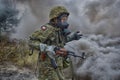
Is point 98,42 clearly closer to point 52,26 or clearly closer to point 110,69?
point 110,69

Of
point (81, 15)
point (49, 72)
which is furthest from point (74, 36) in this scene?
point (81, 15)

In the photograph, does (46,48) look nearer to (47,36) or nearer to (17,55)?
(47,36)

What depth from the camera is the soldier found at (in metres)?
5.00

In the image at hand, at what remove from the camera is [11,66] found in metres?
13.1

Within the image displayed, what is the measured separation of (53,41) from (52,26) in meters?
0.22

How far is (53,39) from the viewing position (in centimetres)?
509

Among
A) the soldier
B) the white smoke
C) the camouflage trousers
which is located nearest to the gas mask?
the soldier

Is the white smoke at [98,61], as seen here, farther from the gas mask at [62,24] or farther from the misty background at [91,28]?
the gas mask at [62,24]

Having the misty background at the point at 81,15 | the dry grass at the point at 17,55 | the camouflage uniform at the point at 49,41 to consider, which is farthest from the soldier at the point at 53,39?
the misty background at the point at 81,15

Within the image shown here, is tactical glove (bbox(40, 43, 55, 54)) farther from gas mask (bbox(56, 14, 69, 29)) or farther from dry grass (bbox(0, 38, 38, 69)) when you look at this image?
dry grass (bbox(0, 38, 38, 69))

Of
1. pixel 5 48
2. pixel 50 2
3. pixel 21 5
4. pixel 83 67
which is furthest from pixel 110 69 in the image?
pixel 21 5

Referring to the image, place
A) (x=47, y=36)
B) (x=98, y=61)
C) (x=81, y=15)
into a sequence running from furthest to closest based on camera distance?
1. (x=81, y=15)
2. (x=98, y=61)
3. (x=47, y=36)

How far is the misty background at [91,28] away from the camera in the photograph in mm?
11914

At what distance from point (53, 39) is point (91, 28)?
31.3 ft
